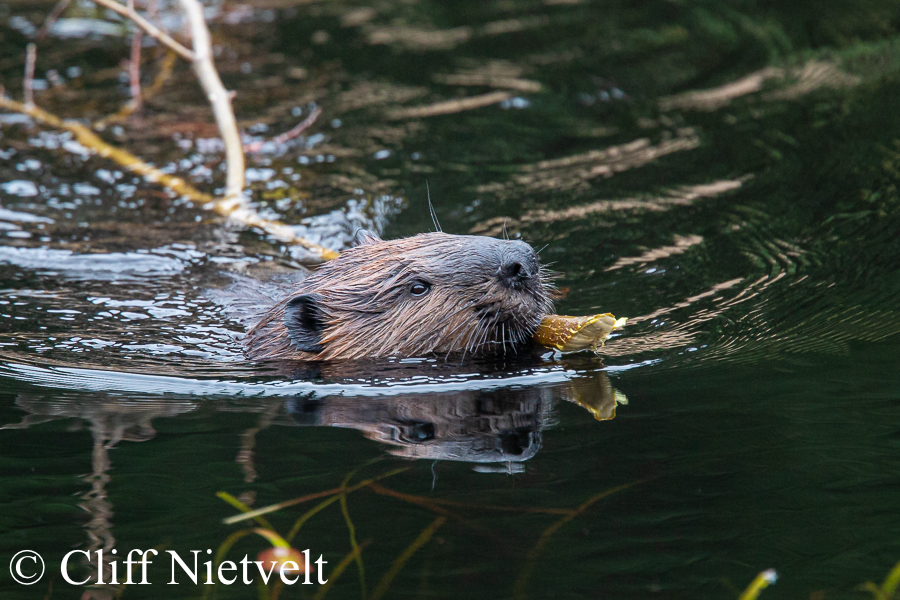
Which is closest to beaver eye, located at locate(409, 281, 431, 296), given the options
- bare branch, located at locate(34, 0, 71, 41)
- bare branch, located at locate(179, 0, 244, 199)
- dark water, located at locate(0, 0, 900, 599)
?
dark water, located at locate(0, 0, 900, 599)

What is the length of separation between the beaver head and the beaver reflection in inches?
12.6

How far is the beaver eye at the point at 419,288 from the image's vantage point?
415 cm

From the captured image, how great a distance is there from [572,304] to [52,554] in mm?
2945

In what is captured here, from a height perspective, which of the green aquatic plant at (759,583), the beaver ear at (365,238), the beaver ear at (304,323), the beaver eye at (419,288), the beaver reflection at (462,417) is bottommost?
the green aquatic plant at (759,583)

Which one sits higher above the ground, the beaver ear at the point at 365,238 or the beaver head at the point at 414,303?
the beaver ear at the point at 365,238

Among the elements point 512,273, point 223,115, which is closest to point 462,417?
point 512,273

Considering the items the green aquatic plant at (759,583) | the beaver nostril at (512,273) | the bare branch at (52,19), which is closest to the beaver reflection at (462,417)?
the beaver nostril at (512,273)

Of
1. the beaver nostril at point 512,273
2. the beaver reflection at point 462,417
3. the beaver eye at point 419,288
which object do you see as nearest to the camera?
the beaver reflection at point 462,417

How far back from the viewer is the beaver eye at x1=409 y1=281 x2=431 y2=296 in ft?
13.6

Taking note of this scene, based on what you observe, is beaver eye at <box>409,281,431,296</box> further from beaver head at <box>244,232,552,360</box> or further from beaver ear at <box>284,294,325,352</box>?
beaver ear at <box>284,294,325,352</box>

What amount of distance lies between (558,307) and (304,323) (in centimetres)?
138

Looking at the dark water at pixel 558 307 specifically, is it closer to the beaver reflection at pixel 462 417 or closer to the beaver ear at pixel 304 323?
the beaver reflection at pixel 462 417

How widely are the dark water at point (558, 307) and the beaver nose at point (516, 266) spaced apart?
385 millimetres

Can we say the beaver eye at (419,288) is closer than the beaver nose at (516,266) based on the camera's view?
No
